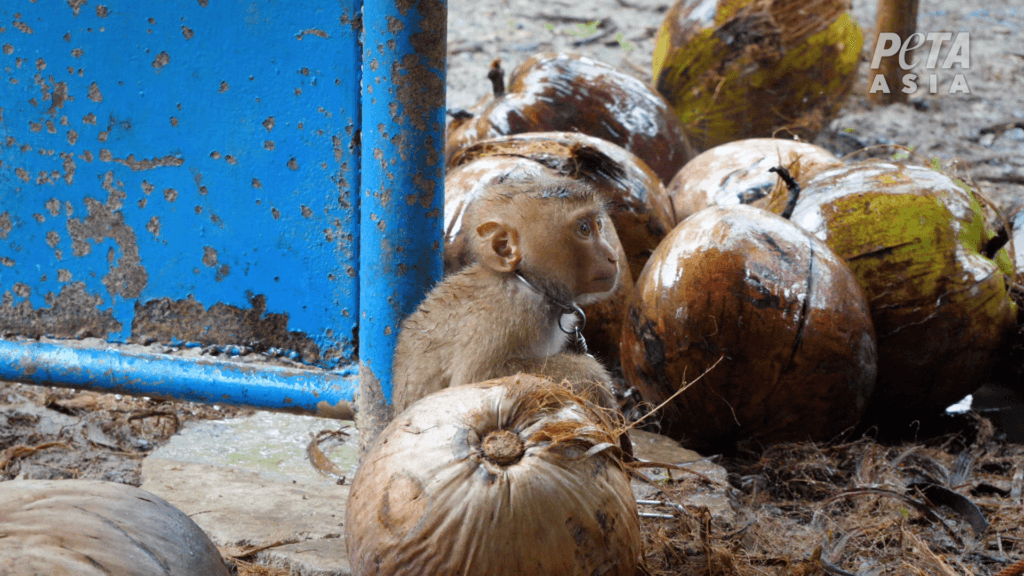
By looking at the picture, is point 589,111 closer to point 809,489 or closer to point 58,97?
point 809,489

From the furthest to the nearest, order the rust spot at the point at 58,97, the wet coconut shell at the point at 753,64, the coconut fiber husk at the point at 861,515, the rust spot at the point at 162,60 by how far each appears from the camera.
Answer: the wet coconut shell at the point at 753,64, the rust spot at the point at 58,97, the rust spot at the point at 162,60, the coconut fiber husk at the point at 861,515

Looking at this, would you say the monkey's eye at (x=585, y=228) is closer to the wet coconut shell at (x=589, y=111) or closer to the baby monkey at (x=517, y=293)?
the baby monkey at (x=517, y=293)

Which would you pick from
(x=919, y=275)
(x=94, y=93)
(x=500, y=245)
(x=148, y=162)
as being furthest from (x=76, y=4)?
(x=919, y=275)

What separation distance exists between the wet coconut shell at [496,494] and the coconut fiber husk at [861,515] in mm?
387

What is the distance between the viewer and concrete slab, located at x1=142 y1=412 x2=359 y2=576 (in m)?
2.30

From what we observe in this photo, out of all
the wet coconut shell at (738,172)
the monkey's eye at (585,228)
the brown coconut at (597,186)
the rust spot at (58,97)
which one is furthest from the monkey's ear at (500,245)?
the wet coconut shell at (738,172)

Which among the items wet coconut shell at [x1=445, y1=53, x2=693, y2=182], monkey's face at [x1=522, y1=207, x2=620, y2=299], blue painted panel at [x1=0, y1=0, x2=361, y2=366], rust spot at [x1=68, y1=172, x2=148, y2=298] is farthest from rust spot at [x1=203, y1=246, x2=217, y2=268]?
wet coconut shell at [x1=445, y1=53, x2=693, y2=182]

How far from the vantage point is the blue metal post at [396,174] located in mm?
2283

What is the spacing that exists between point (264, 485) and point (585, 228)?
1.32 meters

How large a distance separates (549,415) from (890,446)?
2.18 metres

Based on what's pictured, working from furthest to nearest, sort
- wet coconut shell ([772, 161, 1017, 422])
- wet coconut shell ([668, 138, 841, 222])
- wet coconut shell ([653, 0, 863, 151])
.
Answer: wet coconut shell ([653, 0, 863, 151]) → wet coconut shell ([668, 138, 841, 222]) → wet coconut shell ([772, 161, 1017, 422])

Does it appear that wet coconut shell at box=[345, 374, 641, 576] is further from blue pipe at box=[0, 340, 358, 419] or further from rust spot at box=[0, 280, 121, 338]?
rust spot at box=[0, 280, 121, 338]

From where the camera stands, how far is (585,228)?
7.75ft

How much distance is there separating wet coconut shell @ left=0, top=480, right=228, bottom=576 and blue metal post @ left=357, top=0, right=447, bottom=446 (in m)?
0.74
